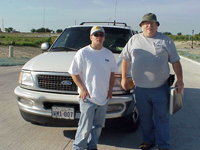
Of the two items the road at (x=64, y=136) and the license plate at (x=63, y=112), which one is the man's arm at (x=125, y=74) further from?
the road at (x=64, y=136)

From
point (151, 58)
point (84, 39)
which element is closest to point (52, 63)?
point (84, 39)

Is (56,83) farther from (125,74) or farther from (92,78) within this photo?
(125,74)

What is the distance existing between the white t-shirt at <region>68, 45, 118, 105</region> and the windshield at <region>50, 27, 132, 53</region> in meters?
1.63

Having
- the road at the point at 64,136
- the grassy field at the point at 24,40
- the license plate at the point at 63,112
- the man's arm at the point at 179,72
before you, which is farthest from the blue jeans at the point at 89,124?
the grassy field at the point at 24,40

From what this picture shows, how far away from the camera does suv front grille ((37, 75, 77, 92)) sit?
369cm

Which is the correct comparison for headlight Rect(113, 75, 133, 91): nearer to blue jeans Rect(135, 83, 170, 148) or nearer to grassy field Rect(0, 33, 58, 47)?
blue jeans Rect(135, 83, 170, 148)

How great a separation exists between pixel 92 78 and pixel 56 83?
84 cm

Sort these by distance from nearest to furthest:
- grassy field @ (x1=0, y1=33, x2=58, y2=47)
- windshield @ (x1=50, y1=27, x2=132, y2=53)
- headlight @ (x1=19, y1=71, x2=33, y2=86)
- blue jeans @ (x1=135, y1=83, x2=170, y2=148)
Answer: blue jeans @ (x1=135, y1=83, x2=170, y2=148) → headlight @ (x1=19, y1=71, x2=33, y2=86) → windshield @ (x1=50, y1=27, x2=132, y2=53) → grassy field @ (x1=0, y1=33, x2=58, y2=47)

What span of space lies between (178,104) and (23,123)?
2772 mm

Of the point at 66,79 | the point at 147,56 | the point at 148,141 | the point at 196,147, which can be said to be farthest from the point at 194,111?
the point at 66,79

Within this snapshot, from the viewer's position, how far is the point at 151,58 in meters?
3.35

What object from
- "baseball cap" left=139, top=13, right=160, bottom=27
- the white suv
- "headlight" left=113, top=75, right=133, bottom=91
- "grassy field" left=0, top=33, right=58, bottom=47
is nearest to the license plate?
the white suv

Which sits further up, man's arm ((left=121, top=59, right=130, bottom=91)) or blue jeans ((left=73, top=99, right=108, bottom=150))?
man's arm ((left=121, top=59, right=130, bottom=91))

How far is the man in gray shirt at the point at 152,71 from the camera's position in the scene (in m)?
3.35
